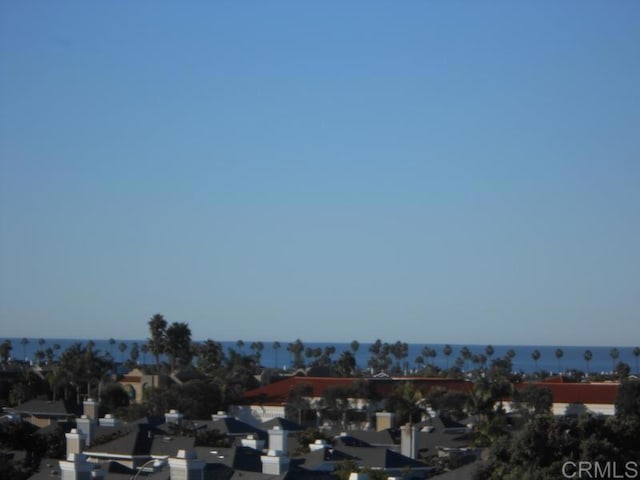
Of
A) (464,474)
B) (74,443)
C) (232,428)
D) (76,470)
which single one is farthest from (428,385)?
(76,470)

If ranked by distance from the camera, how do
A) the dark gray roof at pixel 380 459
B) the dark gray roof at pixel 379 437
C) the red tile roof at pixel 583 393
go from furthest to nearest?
the red tile roof at pixel 583 393 → the dark gray roof at pixel 379 437 → the dark gray roof at pixel 380 459

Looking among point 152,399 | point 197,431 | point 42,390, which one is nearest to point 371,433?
point 197,431

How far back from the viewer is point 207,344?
15075cm

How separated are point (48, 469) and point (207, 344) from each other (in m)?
100

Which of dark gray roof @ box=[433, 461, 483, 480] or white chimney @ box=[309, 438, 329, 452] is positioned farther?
white chimney @ box=[309, 438, 329, 452]

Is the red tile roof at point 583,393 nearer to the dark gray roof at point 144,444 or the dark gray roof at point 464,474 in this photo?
the dark gray roof at point 144,444

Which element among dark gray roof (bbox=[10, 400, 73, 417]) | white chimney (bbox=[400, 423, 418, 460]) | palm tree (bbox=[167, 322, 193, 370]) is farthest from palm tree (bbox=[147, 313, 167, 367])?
white chimney (bbox=[400, 423, 418, 460])

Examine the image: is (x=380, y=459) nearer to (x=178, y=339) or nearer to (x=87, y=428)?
(x=87, y=428)

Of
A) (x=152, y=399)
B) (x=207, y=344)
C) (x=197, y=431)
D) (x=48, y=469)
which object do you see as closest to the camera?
(x=48, y=469)

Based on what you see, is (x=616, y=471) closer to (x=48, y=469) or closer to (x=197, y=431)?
(x=48, y=469)

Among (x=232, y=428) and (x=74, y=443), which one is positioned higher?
(x=232, y=428)

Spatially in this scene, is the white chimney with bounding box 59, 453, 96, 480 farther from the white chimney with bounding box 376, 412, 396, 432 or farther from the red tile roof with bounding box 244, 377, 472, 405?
the red tile roof with bounding box 244, 377, 472, 405

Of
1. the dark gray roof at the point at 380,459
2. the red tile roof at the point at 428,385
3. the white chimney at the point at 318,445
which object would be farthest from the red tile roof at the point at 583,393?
the dark gray roof at the point at 380,459

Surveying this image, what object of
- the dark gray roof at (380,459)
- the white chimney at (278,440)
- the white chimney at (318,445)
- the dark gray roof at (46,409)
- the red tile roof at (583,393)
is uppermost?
the red tile roof at (583,393)
